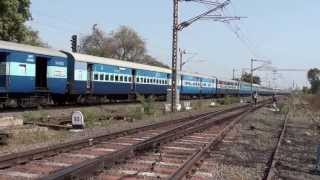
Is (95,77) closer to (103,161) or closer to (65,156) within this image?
(65,156)

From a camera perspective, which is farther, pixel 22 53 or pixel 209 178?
pixel 22 53

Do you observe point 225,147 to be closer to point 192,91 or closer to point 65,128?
point 65,128

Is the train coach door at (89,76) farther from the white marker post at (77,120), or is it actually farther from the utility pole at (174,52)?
the white marker post at (77,120)

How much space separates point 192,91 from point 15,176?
177 feet

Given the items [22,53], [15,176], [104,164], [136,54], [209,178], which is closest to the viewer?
[15,176]

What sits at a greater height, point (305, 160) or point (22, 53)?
point (22, 53)

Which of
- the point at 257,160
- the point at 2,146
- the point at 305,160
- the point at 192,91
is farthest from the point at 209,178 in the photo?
the point at 192,91

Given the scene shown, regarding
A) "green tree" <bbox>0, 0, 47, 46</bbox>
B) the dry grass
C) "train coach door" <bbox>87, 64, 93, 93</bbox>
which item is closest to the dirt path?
"train coach door" <bbox>87, 64, 93, 93</bbox>

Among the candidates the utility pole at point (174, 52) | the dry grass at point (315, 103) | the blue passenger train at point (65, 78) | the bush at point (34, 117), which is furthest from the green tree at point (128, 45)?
the bush at point (34, 117)

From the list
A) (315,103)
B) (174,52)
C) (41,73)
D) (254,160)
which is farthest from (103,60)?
(315,103)

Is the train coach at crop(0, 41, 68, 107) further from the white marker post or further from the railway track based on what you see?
the railway track

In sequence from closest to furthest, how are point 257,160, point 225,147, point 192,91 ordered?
1. point 257,160
2. point 225,147
3. point 192,91

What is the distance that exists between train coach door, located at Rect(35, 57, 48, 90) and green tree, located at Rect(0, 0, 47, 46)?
14.3m

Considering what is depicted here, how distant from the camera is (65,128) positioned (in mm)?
20375
